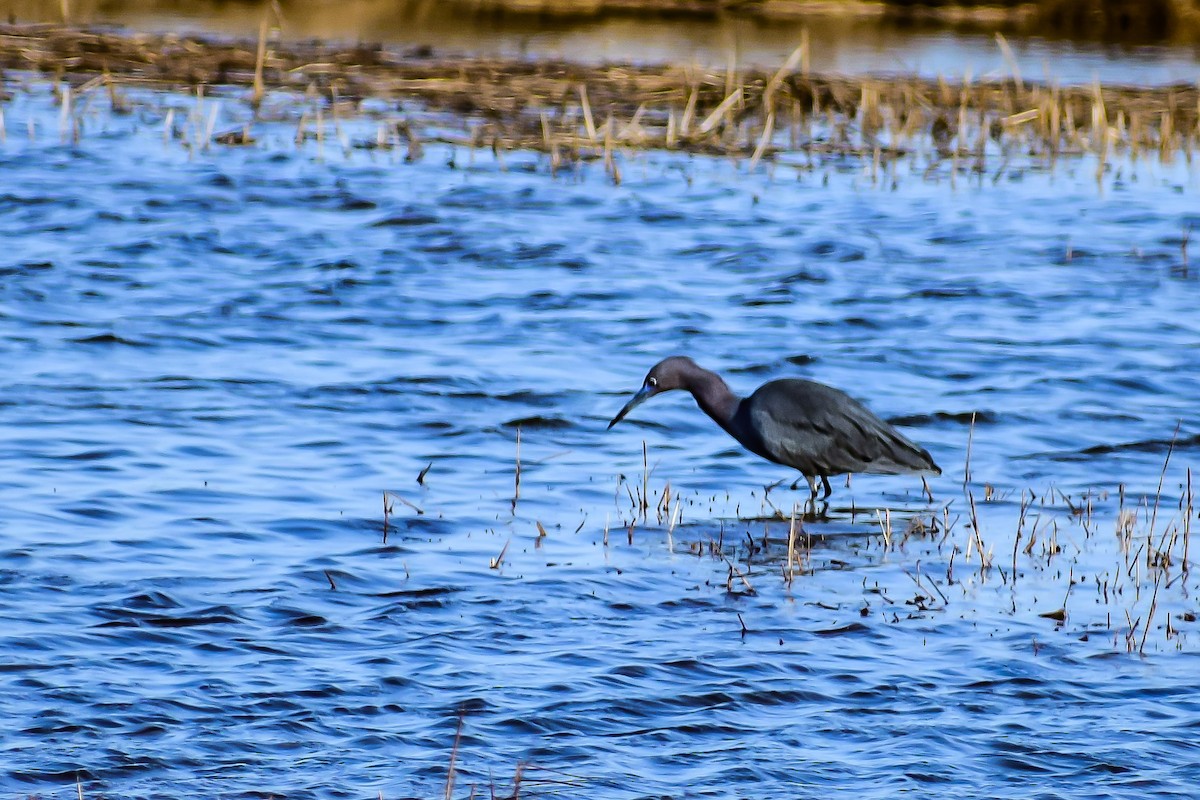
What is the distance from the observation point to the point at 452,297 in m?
14.5

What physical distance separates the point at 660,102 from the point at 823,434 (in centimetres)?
1521

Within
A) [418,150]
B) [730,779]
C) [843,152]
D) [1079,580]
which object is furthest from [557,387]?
[843,152]

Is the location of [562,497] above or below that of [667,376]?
below

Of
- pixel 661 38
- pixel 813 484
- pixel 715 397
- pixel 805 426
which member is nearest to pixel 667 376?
pixel 715 397

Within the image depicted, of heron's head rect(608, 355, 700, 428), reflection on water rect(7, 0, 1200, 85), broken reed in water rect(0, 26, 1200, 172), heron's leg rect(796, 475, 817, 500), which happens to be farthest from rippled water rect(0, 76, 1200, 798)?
reflection on water rect(7, 0, 1200, 85)

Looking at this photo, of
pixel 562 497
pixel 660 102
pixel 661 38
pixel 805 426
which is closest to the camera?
pixel 805 426

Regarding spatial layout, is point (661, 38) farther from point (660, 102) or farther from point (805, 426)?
point (805, 426)

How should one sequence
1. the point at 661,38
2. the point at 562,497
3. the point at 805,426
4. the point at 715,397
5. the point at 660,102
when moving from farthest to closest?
the point at 661,38, the point at 660,102, the point at 715,397, the point at 562,497, the point at 805,426

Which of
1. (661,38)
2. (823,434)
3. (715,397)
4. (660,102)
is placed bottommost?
(823,434)

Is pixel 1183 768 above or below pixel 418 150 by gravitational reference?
below

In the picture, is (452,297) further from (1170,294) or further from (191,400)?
(1170,294)

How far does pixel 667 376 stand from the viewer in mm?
9297

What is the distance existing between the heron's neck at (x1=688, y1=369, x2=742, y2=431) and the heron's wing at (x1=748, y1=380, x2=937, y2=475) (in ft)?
0.52

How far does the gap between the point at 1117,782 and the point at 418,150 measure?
1566 centimetres
